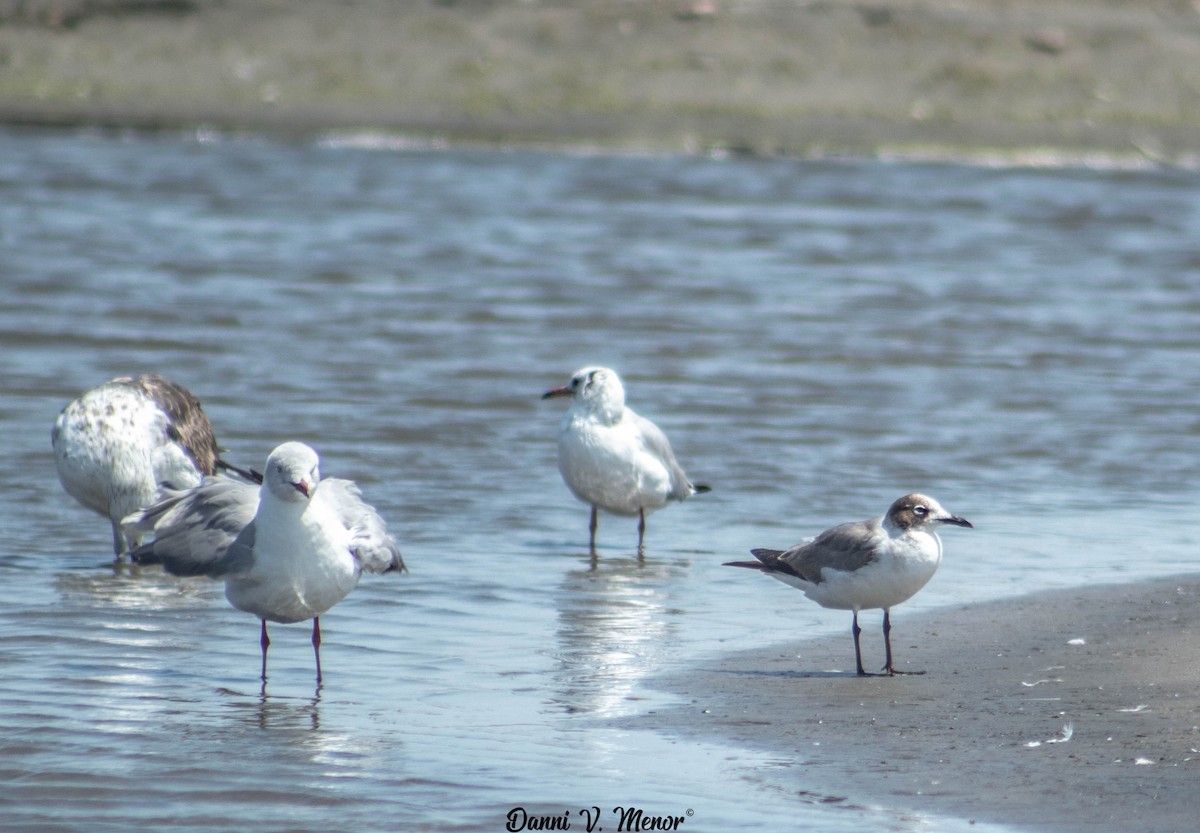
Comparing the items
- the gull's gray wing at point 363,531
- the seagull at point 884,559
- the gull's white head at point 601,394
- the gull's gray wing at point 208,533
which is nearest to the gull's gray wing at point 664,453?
the gull's white head at point 601,394

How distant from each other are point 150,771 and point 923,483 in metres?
6.05

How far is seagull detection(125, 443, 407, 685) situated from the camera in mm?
7117

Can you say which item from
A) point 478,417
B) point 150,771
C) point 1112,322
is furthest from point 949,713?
point 1112,322

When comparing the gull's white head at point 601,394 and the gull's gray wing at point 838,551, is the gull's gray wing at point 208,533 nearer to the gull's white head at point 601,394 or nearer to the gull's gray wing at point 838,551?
the gull's gray wing at point 838,551

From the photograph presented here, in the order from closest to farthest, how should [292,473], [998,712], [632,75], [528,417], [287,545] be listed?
[998,712] → [292,473] → [287,545] → [528,417] → [632,75]

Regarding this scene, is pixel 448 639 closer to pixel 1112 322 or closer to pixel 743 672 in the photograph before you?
pixel 743 672

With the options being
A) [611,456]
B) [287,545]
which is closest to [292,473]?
[287,545]

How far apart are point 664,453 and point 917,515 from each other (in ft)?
9.78

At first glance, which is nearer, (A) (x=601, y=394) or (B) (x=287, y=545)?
(B) (x=287, y=545)

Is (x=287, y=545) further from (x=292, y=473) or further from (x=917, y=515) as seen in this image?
(x=917, y=515)

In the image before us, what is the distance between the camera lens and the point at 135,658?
25.2 feet

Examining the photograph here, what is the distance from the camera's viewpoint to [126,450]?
955cm

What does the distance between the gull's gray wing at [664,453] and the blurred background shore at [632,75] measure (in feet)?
56.3

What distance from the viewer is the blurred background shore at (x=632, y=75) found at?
27.5m
